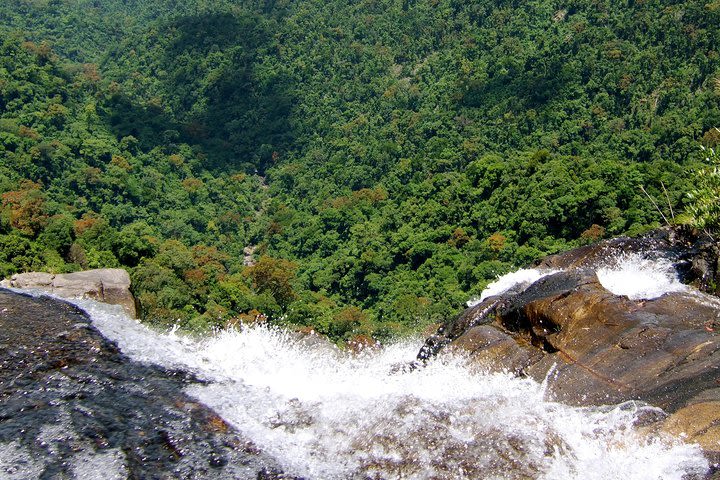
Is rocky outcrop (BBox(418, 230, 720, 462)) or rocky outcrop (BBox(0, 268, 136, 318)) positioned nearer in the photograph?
rocky outcrop (BBox(418, 230, 720, 462))

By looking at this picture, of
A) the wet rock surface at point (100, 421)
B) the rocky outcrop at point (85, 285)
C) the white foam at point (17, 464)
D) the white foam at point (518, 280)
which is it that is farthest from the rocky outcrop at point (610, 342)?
the rocky outcrop at point (85, 285)

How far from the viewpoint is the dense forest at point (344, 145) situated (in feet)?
134

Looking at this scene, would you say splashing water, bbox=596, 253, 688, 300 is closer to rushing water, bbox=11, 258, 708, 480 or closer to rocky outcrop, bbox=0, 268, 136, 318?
rushing water, bbox=11, 258, 708, 480

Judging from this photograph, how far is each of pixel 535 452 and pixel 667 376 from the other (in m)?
3.25

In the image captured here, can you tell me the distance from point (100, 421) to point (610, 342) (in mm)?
9474

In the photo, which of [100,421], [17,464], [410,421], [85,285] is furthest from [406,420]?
[85,285]

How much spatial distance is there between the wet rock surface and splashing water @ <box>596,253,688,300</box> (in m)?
10.6

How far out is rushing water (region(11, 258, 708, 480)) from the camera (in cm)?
1012

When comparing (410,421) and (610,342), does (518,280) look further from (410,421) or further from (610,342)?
(410,421)

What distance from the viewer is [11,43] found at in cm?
8512

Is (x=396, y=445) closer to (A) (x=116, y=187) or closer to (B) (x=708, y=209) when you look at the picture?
(B) (x=708, y=209)

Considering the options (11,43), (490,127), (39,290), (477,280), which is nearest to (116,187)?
(11,43)

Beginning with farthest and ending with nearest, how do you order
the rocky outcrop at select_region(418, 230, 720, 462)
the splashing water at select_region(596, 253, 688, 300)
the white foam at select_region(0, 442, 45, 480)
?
the splashing water at select_region(596, 253, 688, 300), the rocky outcrop at select_region(418, 230, 720, 462), the white foam at select_region(0, 442, 45, 480)

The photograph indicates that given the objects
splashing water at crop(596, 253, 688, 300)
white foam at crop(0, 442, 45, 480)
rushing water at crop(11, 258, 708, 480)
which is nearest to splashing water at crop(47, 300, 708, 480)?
rushing water at crop(11, 258, 708, 480)
